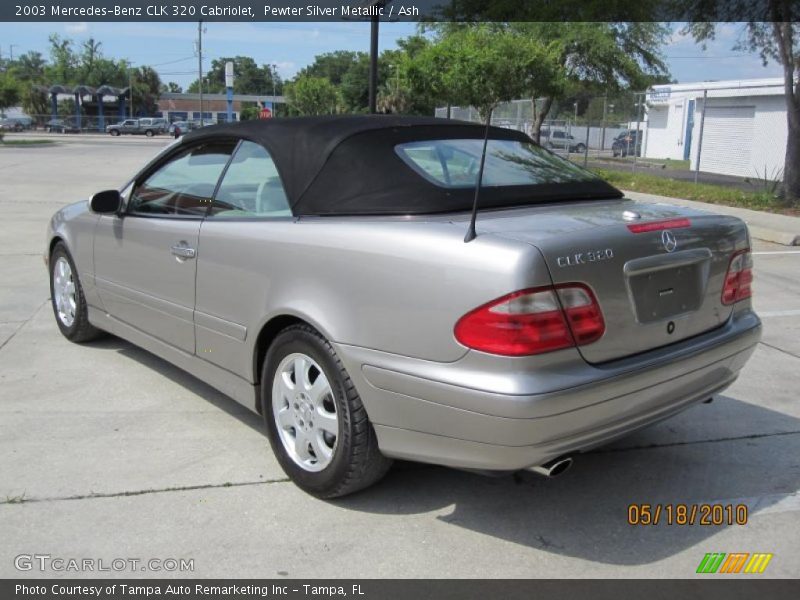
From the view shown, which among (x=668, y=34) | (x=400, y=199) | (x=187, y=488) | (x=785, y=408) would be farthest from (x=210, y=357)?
(x=668, y=34)

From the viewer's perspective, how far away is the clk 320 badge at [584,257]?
2674mm

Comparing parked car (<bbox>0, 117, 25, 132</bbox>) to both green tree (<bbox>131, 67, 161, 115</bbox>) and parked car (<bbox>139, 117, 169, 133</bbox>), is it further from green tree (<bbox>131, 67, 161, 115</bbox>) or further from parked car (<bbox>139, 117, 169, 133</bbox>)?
green tree (<bbox>131, 67, 161, 115</bbox>)

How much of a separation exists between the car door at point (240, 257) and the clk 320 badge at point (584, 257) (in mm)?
1248

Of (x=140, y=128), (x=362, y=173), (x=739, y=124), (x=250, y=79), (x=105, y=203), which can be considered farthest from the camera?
(x=250, y=79)

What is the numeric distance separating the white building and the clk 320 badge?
75.1 ft

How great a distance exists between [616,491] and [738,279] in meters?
1.12

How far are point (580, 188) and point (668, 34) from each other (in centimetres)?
2579

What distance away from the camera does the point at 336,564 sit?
9.32ft

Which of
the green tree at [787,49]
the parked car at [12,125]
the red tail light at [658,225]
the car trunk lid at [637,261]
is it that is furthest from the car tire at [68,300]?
the parked car at [12,125]

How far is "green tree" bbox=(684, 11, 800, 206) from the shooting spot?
48.8 feet

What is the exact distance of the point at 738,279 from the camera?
11.3 feet

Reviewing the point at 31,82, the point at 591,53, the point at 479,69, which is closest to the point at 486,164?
the point at 479,69

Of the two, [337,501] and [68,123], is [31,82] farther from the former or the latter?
[337,501]

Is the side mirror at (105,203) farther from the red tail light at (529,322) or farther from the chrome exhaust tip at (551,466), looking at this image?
the chrome exhaust tip at (551,466)
